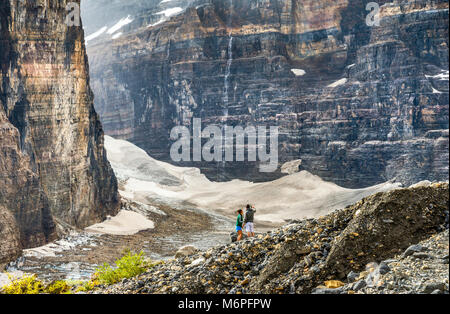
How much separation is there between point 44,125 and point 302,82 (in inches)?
1933

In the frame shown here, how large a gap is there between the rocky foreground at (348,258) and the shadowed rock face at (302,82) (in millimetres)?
57242

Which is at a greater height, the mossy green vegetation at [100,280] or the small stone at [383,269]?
the small stone at [383,269]

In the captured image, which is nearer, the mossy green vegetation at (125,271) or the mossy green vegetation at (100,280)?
the mossy green vegetation at (100,280)

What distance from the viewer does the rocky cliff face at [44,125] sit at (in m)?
37.7

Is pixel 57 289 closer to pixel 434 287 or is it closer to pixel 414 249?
pixel 414 249

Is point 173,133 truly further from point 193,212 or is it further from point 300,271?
point 300,271

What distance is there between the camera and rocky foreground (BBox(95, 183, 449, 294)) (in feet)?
31.6

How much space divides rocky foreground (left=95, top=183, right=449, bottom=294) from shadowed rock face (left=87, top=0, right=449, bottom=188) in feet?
188

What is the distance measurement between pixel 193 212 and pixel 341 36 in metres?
35.3

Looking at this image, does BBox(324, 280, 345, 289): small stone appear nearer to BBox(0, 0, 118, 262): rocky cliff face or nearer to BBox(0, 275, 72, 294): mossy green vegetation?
BBox(0, 275, 72, 294): mossy green vegetation

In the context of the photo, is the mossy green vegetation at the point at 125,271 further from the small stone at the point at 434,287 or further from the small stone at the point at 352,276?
the small stone at the point at 434,287

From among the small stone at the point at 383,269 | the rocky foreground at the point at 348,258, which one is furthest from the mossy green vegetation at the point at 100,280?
the small stone at the point at 383,269

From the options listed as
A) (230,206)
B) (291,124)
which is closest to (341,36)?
(291,124)

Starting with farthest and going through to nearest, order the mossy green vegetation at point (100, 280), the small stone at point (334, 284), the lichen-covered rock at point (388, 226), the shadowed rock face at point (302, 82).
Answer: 1. the shadowed rock face at point (302, 82)
2. the mossy green vegetation at point (100, 280)
3. the lichen-covered rock at point (388, 226)
4. the small stone at point (334, 284)
